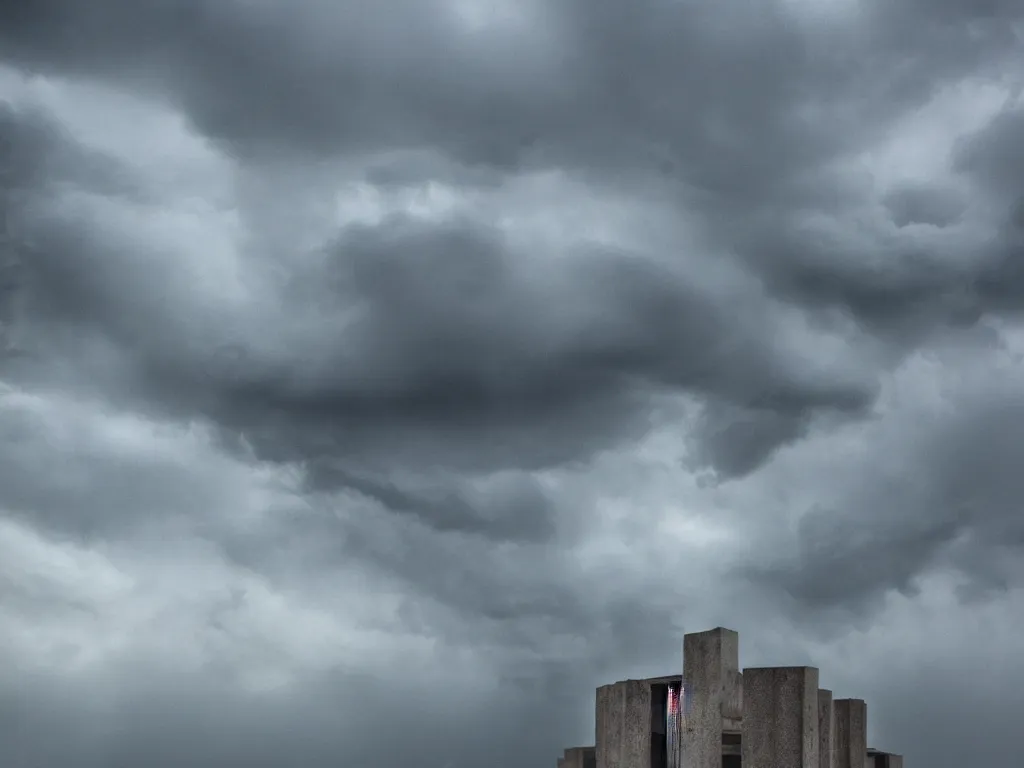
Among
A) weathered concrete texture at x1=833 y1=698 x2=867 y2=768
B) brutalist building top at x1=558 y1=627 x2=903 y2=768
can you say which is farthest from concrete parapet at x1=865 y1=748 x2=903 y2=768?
brutalist building top at x1=558 y1=627 x2=903 y2=768

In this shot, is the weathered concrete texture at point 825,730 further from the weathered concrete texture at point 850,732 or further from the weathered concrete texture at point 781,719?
the weathered concrete texture at point 850,732

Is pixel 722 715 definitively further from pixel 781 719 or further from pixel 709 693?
pixel 781 719

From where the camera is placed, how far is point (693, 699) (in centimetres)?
2298

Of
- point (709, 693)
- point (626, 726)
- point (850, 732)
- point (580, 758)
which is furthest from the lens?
point (580, 758)

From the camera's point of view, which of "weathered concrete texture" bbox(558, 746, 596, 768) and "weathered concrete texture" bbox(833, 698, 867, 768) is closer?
"weathered concrete texture" bbox(833, 698, 867, 768)

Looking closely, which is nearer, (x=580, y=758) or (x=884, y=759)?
(x=884, y=759)

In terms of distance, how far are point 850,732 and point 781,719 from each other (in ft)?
24.2

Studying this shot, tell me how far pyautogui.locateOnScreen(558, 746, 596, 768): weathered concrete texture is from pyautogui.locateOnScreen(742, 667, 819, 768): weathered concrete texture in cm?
1729

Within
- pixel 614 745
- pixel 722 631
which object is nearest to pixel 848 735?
pixel 614 745

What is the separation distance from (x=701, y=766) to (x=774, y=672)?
86.3 inches

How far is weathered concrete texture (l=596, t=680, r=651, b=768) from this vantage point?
24.8 meters

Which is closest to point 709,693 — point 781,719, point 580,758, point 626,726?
point 781,719

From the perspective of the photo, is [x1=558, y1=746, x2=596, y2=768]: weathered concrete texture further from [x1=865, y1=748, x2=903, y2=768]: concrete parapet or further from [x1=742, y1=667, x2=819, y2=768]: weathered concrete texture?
[x1=742, y1=667, x2=819, y2=768]: weathered concrete texture

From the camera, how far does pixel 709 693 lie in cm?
2269
